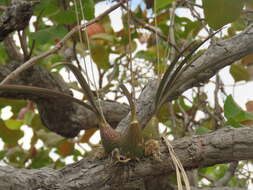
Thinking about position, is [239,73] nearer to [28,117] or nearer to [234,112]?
[234,112]

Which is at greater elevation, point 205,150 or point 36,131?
point 36,131

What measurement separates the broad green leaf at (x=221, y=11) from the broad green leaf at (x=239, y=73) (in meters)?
0.52

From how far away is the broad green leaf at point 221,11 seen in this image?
603 millimetres

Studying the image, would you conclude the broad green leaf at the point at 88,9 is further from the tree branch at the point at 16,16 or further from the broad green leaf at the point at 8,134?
the broad green leaf at the point at 8,134

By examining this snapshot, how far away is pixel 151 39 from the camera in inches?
54.9

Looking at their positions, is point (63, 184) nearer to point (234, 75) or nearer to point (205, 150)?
point (205, 150)

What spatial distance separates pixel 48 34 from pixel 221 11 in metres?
0.45

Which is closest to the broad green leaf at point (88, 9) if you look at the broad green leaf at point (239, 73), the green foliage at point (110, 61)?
the green foliage at point (110, 61)

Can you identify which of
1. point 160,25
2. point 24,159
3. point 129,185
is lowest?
point 129,185

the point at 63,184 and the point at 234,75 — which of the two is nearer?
the point at 63,184

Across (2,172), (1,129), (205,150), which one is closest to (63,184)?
(2,172)

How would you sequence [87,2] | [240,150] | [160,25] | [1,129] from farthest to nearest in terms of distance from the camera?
[160,25] < [1,129] < [87,2] < [240,150]

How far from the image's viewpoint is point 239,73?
1143 mm

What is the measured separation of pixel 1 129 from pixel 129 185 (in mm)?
608
